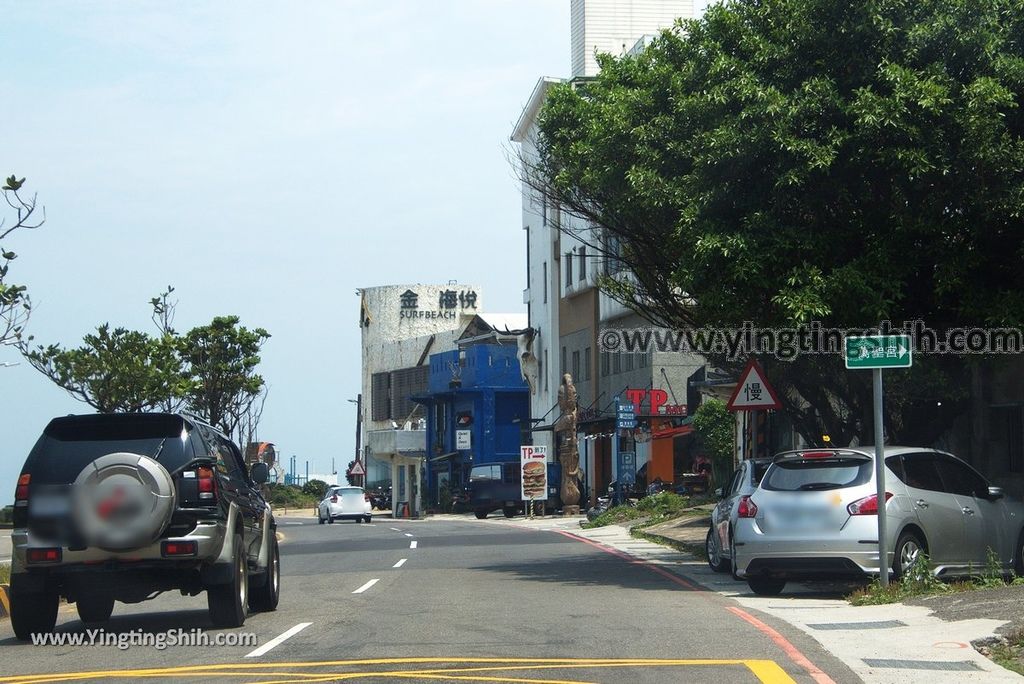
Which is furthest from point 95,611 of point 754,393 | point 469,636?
point 754,393

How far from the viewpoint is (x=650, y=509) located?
37.4m

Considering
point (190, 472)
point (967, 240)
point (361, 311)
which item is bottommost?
point (190, 472)

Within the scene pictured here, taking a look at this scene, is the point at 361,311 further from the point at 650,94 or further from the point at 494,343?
the point at 650,94

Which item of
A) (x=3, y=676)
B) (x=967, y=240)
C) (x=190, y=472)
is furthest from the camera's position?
(x=967, y=240)

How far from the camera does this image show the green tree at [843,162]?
16.3 metres

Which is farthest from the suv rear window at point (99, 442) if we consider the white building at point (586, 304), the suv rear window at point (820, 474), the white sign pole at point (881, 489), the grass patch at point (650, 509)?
the white building at point (586, 304)

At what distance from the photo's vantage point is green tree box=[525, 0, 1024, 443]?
16266mm

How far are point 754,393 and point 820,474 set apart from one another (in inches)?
147

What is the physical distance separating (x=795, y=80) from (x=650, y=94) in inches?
A: 88.7

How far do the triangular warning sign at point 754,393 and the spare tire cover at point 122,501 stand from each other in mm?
9371

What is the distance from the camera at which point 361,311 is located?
316 ft

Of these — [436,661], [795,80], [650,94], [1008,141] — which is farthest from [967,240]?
[436,661]

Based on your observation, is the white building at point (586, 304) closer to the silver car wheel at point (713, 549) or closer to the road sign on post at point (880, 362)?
the silver car wheel at point (713, 549)

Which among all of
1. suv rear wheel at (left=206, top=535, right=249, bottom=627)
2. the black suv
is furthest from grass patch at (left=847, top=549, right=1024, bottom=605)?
the black suv
